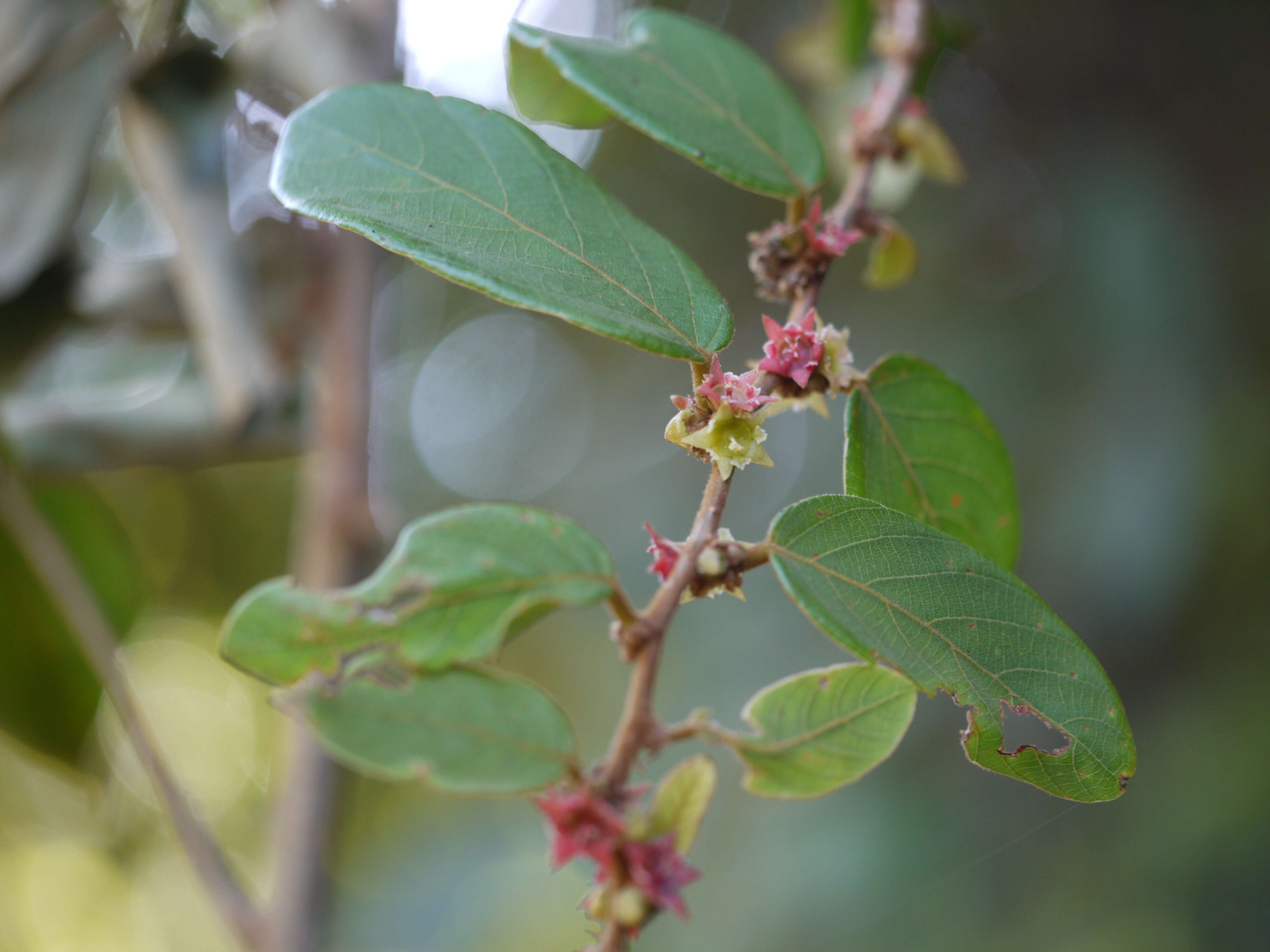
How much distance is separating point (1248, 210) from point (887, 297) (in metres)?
0.57

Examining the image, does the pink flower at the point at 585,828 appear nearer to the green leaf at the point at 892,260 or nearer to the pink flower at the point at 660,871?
the pink flower at the point at 660,871

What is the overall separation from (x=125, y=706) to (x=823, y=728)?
1.76ft

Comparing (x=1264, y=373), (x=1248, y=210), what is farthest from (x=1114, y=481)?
Answer: (x=1248, y=210)

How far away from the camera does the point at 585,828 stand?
0.41 meters

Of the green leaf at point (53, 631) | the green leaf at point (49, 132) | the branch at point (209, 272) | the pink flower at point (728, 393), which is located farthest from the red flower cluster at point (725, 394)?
the green leaf at point (53, 631)

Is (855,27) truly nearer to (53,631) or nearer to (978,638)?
(978,638)

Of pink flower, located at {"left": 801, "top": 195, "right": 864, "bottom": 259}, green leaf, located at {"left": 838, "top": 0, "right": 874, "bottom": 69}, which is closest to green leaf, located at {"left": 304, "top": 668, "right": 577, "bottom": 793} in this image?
pink flower, located at {"left": 801, "top": 195, "right": 864, "bottom": 259}

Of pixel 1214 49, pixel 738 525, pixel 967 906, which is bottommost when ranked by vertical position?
pixel 967 906

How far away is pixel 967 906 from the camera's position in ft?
4.22

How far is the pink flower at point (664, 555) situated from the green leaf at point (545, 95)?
29cm

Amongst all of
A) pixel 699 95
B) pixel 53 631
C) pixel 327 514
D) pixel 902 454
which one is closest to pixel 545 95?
pixel 699 95

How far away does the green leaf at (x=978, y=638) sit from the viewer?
0.34 metres

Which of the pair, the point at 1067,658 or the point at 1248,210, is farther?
the point at 1248,210

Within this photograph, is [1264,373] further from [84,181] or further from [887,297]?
[84,181]
